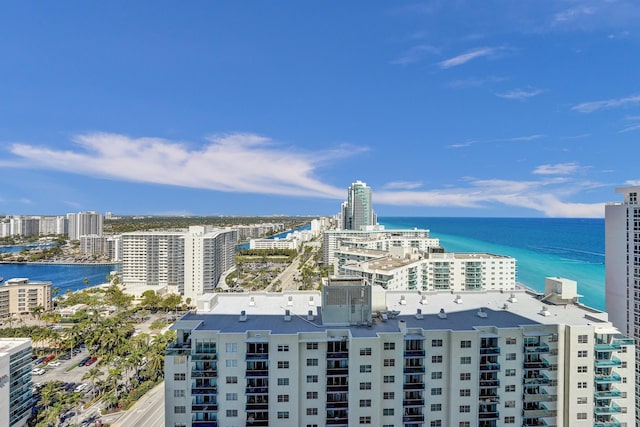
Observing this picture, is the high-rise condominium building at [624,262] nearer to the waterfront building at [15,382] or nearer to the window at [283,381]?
the window at [283,381]

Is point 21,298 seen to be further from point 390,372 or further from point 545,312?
point 545,312

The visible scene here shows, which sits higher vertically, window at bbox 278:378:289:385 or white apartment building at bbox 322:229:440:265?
white apartment building at bbox 322:229:440:265

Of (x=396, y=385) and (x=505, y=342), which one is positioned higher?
(x=505, y=342)

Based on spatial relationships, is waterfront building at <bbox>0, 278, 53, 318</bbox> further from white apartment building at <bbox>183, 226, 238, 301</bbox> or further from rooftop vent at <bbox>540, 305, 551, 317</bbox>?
rooftop vent at <bbox>540, 305, 551, 317</bbox>

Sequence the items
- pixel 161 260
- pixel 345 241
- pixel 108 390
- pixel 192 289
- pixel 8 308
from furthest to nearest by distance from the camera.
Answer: pixel 345 241 → pixel 161 260 → pixel 192 289 → pixel 8 308 → pixel 108 390

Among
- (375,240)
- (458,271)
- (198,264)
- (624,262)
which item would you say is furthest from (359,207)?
(624,262)

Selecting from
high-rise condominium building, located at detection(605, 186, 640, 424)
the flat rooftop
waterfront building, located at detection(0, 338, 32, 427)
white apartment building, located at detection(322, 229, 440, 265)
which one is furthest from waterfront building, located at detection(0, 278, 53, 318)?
high-rise condominium building, located at detection(605, 186, 640, 424)

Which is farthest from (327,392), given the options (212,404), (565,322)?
(565,322)

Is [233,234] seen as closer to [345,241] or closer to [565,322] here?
[345,241]
